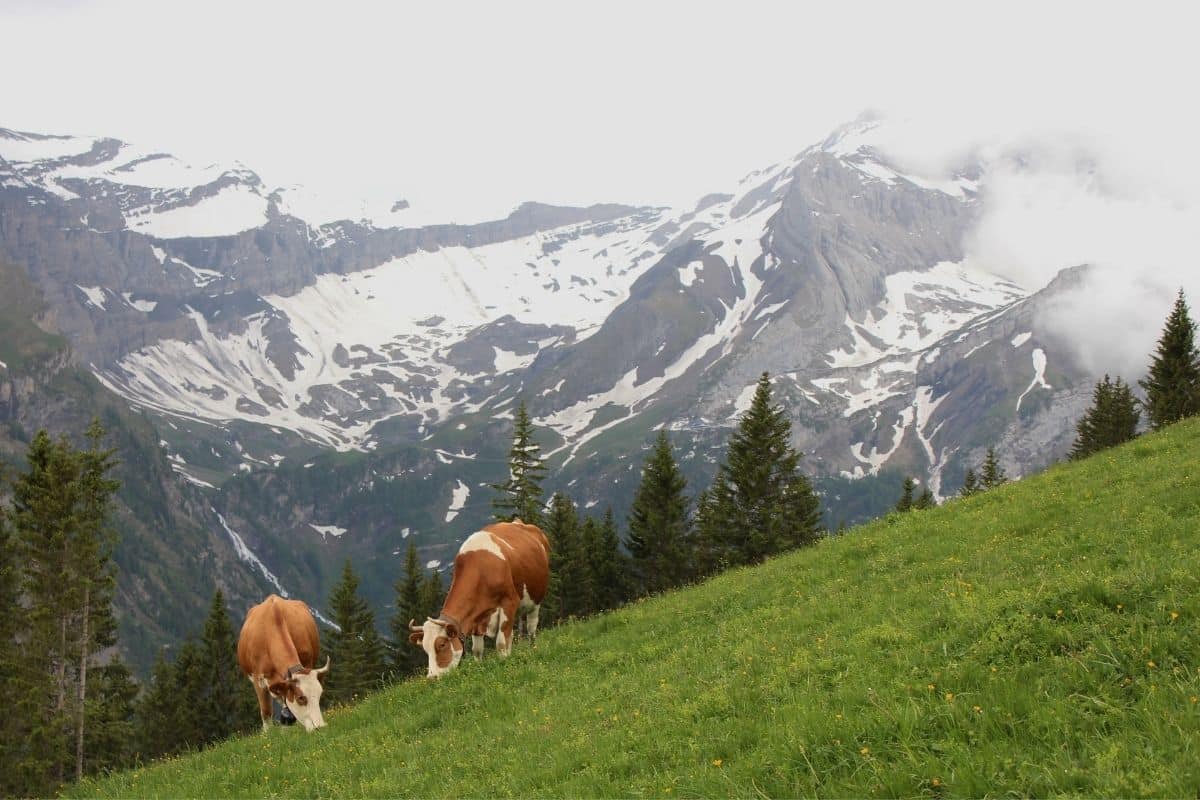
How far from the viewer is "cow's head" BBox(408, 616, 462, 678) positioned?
18.1m

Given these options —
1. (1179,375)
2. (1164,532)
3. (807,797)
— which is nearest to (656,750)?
(807,797)

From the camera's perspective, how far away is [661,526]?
207 feet

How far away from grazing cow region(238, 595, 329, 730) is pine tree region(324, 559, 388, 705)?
43.2 meters

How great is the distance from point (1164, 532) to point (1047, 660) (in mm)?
6702

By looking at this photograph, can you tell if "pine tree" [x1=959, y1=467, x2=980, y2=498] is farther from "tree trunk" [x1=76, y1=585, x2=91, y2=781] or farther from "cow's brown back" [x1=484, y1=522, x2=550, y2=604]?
"tree trunk" [x1=76, y1=585, x2=91, y2=781]

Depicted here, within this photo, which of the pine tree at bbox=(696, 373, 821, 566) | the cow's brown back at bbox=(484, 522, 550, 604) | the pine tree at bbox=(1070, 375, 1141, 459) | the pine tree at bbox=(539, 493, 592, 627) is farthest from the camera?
the pine tree at bbox=(1070, 375, 1141, 459)

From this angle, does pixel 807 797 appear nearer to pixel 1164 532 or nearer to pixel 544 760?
pixel 544 760

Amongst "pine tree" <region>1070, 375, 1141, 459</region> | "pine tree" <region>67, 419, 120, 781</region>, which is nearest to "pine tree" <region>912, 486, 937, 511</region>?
"pine tree" <region>1070, 375, 1141, 459</region>

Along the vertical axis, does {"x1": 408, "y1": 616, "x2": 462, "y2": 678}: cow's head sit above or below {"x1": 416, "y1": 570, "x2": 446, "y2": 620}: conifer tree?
above

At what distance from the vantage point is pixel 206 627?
65625mm

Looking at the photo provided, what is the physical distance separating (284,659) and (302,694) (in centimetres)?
141

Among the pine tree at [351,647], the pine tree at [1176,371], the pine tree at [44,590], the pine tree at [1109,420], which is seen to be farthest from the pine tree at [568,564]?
the pine tree at [1109,420]

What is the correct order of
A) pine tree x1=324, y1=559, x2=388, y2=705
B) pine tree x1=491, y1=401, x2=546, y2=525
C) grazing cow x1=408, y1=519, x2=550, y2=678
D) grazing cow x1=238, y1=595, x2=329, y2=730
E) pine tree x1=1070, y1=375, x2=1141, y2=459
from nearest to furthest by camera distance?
grazing cow x1=408, y1=519, x2=550, y2=678 → grazing cow x1=238, y1=595, x2=329, y2=730 → pine tree x1=491, y1=401, x2=546, y2=525 → pine tree x1=324, y1=559, x2=388, y2=705 → pine tree x1=1070, y1=375, x2=1141, y2=459

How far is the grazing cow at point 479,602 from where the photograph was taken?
1831cm
